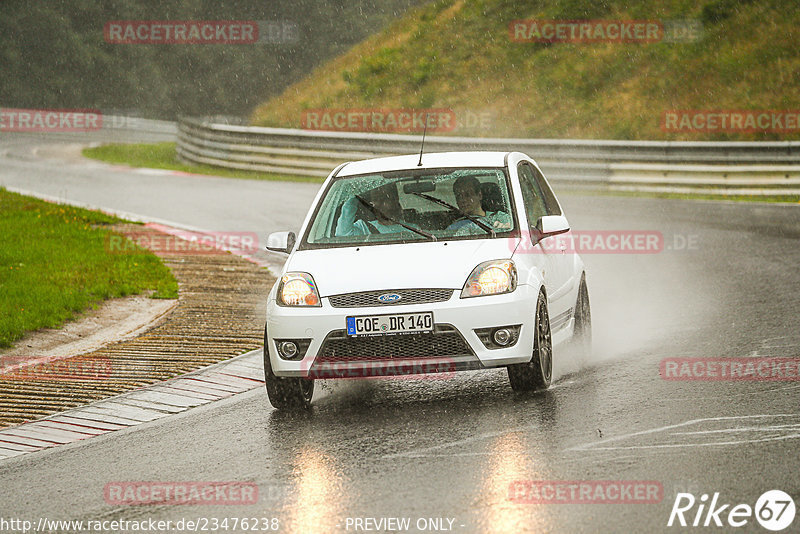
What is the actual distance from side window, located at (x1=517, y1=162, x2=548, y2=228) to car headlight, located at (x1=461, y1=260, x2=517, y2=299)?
892 millimetres

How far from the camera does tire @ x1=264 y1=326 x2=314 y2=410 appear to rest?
26.1 ft

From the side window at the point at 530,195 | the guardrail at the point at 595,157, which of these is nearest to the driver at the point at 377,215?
the side window at the point at 530,195

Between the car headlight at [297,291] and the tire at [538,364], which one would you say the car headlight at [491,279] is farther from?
the car headlight at [297,291]

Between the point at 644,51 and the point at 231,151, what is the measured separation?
11.9 m

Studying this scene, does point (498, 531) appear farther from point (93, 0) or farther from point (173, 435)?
point (93, 0)

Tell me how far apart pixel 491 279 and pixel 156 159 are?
2637cm

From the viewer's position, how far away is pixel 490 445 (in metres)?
6.68

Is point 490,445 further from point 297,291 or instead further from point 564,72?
point 564,72

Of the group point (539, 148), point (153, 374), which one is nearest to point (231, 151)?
point (539, 148)

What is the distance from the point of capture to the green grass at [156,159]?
90.2 ft

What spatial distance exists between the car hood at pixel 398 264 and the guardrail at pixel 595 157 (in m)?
14.7

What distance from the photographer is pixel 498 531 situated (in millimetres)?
5141
